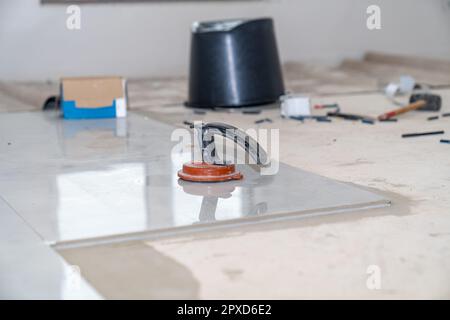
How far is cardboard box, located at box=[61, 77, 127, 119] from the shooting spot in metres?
4.46

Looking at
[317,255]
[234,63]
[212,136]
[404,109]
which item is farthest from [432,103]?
[317,255]

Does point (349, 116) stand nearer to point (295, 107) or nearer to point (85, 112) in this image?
point (295, 107)

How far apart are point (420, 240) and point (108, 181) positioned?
46.9 inches

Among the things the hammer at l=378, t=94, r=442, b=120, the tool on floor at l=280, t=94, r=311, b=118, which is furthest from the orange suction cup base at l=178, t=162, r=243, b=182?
the hammer at l=378, t=94, r=442, b=120

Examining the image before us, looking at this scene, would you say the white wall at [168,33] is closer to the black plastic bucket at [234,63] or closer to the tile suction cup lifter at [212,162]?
the black plastic bucket at [234,63]

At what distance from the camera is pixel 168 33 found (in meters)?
7.01

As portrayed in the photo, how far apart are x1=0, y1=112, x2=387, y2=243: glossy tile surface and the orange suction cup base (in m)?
0.04

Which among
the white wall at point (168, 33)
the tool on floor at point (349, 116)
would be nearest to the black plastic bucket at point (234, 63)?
the tool on floor at point (349, 116)

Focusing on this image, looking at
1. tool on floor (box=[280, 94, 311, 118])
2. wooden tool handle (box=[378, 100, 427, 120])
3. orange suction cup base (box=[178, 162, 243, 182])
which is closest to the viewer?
orange suction cup base (box=[178, 162, 243, 182])

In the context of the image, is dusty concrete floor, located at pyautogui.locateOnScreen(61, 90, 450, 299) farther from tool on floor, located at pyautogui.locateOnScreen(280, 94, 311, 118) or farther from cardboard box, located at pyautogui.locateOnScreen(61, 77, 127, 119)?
cardboard box, located at pyautogui.locateOnScreen(61, 77, 127, 119)

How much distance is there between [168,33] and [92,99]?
265cm

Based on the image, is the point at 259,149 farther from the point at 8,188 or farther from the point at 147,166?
the point at 8,188

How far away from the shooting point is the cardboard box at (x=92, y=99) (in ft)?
14.6
